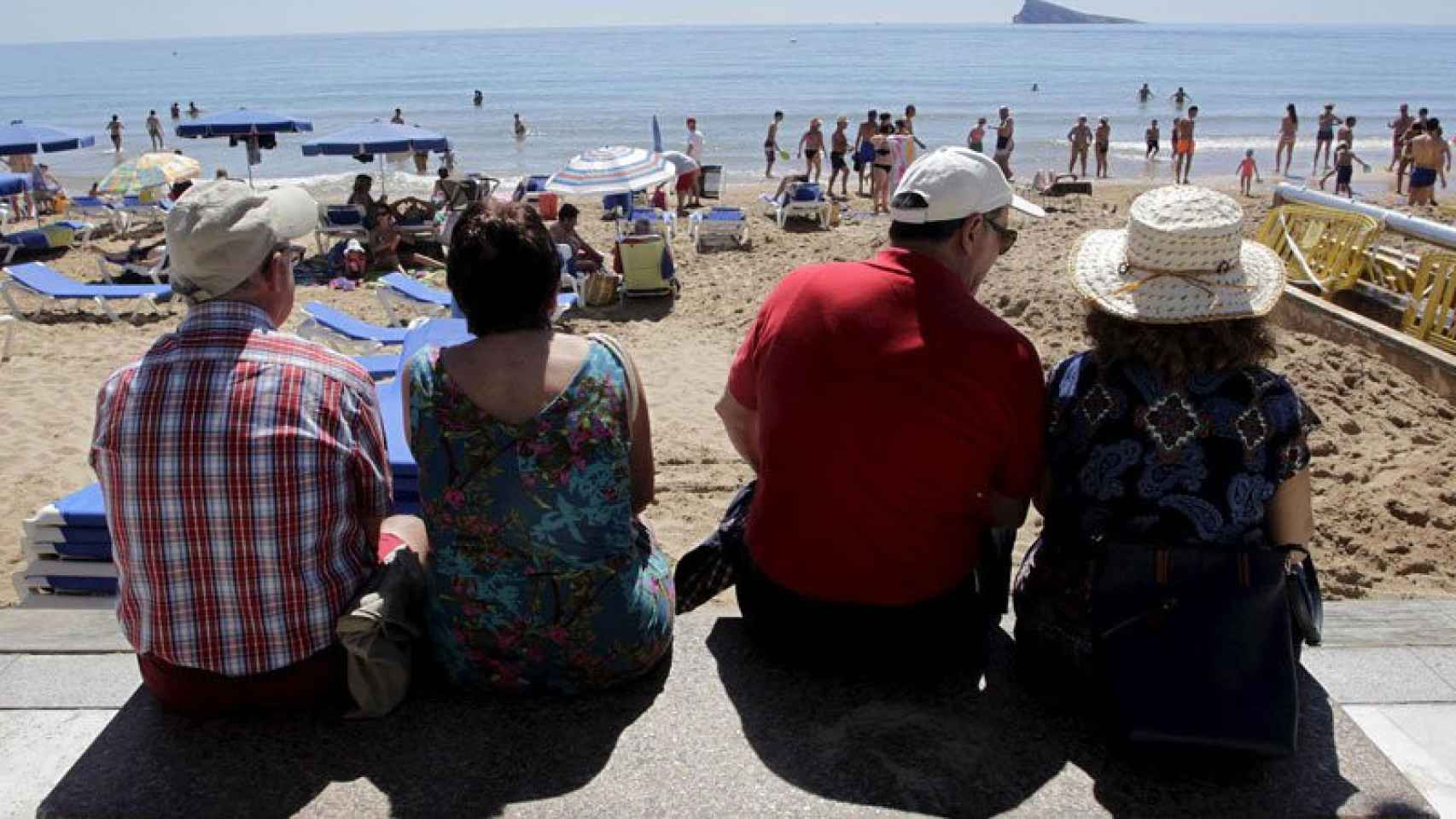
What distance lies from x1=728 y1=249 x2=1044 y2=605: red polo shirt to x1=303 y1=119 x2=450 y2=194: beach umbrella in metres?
14.2

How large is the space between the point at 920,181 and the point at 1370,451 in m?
4.68

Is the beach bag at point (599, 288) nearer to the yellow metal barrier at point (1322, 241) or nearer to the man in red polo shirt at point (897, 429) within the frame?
the yellow metal barrier at point (1322, 241)

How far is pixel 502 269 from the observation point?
80.9 inches

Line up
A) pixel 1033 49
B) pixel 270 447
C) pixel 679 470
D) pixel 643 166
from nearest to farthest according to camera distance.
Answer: pixel 270 447 < pixel 679 470 < pixel 643 166 < pixel 1033 49

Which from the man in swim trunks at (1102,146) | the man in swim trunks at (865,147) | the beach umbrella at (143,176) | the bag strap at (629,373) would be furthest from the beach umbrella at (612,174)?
the man in swim trunks at (1102,146)

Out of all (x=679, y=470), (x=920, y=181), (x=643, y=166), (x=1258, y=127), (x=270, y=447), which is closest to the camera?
(x=270, y=447)

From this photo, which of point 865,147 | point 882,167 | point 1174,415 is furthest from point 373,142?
point 1174,415

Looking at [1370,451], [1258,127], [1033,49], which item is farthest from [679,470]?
[1033,49]

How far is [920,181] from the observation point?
2.24m

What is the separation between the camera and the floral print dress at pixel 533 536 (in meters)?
2.01

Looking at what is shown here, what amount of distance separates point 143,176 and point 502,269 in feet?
51.3

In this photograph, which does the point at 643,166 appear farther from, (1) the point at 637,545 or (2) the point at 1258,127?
(2) the point at 1258,127

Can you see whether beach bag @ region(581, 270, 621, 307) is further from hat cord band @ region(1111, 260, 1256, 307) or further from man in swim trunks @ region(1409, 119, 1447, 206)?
man in swim trunks @ region(1409, 119, 1447, 206)

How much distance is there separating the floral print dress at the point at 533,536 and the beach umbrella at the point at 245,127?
16411 millimetres
